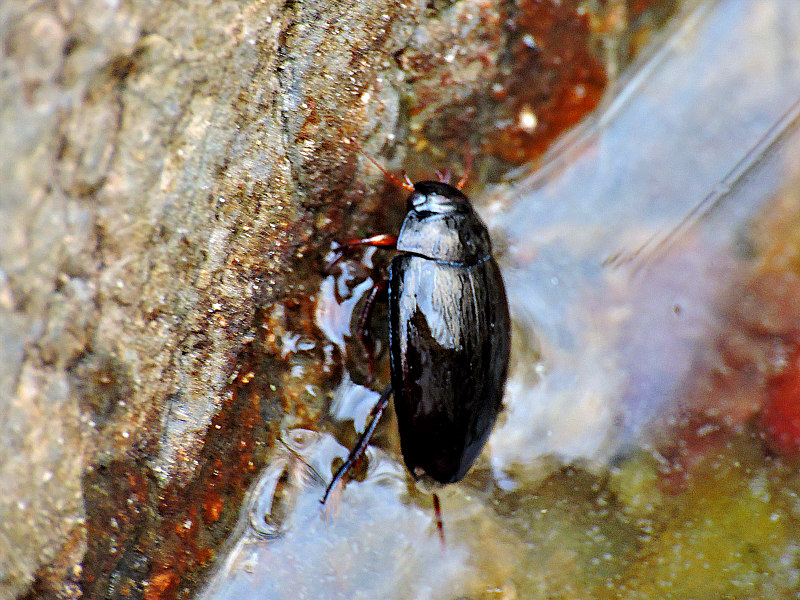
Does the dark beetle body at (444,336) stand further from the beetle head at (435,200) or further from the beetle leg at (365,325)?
the beetle leg at (365,325)

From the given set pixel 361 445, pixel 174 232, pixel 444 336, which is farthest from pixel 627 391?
pixel 174 232

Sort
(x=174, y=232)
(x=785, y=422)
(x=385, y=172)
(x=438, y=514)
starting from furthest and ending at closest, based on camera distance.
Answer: (x=785, y=422) < (x=385, y=172) < (x=438, y=514) < (x=174, y=232)

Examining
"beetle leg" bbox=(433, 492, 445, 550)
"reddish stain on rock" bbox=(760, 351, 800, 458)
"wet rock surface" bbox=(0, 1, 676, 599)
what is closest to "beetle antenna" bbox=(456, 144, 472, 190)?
"wet rock surface" bbox=(0, 1, 676, 599)

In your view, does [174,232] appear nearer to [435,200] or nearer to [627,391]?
[435,200]

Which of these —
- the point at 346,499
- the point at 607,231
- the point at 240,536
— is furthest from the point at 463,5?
the point at 240,536

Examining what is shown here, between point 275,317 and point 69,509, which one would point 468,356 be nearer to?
point 275,317

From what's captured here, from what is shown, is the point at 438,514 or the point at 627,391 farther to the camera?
the point at 627,391

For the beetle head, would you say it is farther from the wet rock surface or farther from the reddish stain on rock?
the reddish stain on rock

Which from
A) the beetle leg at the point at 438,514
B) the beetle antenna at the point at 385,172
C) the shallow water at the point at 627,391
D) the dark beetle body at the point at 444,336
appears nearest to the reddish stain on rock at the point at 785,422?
the shallow water at the point at 627,391
